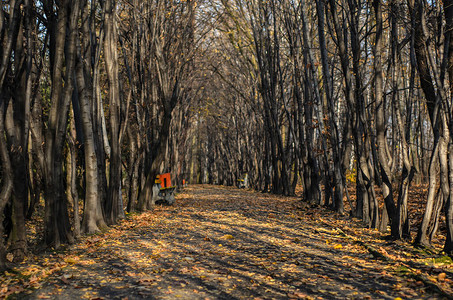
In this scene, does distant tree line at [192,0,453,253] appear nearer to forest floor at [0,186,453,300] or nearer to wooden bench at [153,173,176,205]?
forest floor at [0,186,453,300]

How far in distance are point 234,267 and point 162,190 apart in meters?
11.3

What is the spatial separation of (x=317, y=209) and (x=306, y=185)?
143 inches

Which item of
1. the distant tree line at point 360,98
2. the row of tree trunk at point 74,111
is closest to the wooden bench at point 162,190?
the row of tree trunk at point 74,111

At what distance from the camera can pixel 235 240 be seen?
360 inches

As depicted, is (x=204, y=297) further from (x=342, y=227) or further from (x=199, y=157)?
(x=199, y=157)

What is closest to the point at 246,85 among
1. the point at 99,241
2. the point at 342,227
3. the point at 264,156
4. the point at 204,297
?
the point at 264,156

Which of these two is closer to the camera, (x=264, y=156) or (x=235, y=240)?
(x=235, y=240)

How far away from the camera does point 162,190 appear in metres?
17.6

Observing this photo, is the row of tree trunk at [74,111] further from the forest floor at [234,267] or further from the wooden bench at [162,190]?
the wooden bench at [162,190]

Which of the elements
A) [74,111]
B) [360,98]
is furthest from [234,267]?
[360,98]

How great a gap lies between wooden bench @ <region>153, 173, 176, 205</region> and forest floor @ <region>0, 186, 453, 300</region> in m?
6.84

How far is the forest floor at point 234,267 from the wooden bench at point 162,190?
269 inches

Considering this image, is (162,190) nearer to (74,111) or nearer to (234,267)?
(74,111)

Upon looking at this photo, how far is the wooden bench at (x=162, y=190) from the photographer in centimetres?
Answer: 1742
